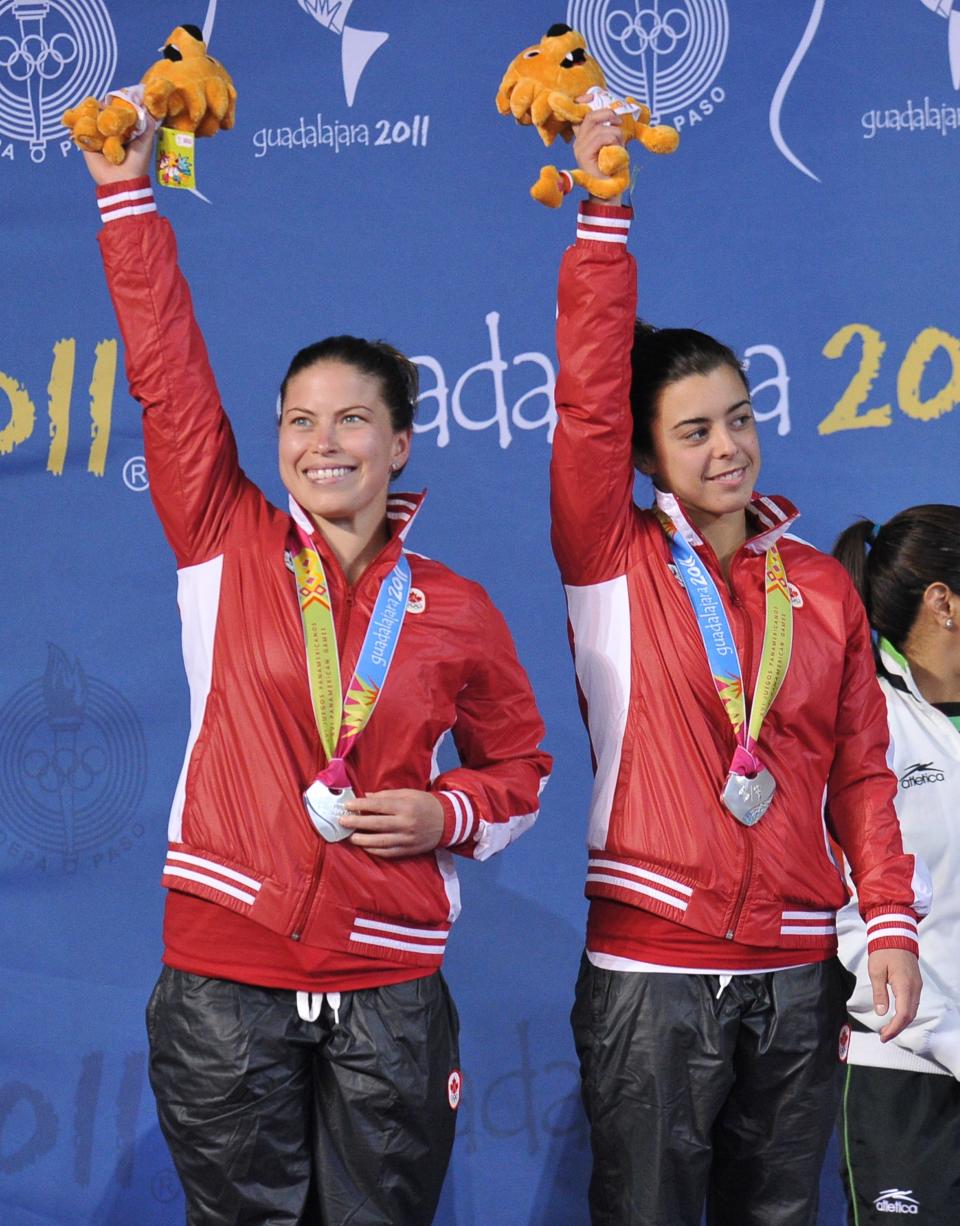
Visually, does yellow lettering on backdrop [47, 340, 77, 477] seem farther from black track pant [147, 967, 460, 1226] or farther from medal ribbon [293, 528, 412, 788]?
black track pant [147, 967, 460, 1226]

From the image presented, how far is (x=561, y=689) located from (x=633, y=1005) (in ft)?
3.63

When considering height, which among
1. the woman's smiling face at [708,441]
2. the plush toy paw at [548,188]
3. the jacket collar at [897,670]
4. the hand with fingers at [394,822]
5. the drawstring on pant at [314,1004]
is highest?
→ the plush toy paw at [548,188]

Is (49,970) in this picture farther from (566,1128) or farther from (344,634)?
(344,634)

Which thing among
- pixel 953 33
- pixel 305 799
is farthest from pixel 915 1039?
pixel 953 33

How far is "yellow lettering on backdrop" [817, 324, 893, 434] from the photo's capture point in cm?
320

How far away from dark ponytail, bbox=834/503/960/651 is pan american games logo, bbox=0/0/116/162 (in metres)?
1.74

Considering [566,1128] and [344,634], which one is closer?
[344,634]

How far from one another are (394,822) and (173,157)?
916 millimetres

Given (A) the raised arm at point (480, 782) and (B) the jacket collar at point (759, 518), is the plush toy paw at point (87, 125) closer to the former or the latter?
(A) the raised arm at point (480, 782)

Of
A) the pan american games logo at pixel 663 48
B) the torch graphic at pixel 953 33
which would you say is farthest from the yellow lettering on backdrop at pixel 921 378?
the pan american games logo at pixel 663 48

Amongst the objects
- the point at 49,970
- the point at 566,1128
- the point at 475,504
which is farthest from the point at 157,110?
the point at 566,1128

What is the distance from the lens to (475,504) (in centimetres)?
318

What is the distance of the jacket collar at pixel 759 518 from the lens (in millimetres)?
2264

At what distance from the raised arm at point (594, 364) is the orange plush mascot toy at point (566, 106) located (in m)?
0.02
